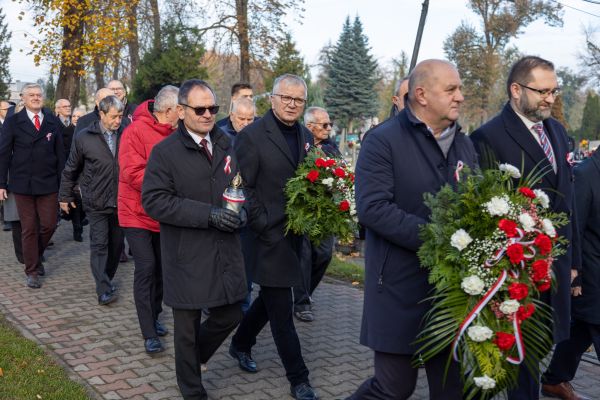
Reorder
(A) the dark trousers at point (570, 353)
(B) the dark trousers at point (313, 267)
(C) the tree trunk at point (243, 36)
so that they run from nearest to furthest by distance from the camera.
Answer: (A) the dark trousers at point (570, 353) → (B) the dark trousers at point (313, 267) → (C) the tree trunk at point (243, 36)

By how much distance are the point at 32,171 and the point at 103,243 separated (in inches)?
71.9

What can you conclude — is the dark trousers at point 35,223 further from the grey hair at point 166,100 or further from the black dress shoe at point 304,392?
the black dress shoe at point 304,392

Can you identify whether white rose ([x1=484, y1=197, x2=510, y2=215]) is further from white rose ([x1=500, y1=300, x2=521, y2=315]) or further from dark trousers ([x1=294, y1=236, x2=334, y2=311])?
dark trousers ([x1=294, y1=236, x2=334, y2=311])

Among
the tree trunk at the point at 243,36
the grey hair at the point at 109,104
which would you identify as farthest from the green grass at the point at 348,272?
the tree trunk at the point at 243,36

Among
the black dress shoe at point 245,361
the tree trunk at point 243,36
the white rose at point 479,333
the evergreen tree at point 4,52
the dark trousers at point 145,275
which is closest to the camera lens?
the white rose at point 479,333

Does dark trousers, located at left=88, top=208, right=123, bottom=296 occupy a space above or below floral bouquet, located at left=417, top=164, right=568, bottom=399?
below

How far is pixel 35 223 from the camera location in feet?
29.2

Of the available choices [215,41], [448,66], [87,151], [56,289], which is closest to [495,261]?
[448,66]

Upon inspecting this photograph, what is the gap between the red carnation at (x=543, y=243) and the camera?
3262 mm

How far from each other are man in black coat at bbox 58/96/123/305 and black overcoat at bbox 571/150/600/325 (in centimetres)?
468

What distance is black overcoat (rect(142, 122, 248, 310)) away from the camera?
4.51 metres

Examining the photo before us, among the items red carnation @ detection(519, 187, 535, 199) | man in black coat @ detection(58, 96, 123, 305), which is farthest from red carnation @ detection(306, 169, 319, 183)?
man in black coat @ detection(58, 96, 123, 305)

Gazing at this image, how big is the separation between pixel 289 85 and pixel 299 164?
584mm

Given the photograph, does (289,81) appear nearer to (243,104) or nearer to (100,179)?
(243,104)
